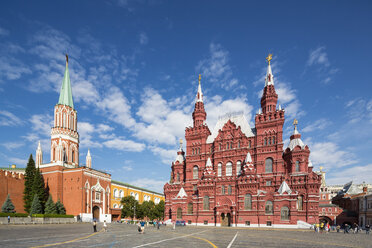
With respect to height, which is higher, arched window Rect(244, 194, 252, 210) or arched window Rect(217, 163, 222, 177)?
arched window Rect(217, 163, 222, 177)

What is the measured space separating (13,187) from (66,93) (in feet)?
82.1

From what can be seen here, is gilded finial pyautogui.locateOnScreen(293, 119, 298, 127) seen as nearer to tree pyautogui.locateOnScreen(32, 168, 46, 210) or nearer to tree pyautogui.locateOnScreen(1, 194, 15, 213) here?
tree pyautogui.locateOnScreen(32, 168, 46, 210)

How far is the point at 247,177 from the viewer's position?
47.1 meters

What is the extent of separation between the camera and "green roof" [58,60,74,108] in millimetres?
62978

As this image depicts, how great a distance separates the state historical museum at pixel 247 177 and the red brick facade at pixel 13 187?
3056 centimetres

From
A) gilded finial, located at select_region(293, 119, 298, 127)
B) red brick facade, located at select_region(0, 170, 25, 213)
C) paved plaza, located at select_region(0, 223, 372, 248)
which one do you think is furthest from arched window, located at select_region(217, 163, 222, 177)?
red brick facade, located at select_region(0, 170, 25, 213)

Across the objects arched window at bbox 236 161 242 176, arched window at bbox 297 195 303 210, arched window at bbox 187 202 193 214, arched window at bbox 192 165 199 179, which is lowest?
arched window at bbox 187 202 193 214

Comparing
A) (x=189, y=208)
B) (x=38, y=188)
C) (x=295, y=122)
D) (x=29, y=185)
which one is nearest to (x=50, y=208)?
(x=38, y=188)

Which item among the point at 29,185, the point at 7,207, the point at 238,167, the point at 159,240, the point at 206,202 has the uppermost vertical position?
the point at 238,167

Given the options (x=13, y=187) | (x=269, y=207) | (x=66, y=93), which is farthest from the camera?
(x=66, y=93)

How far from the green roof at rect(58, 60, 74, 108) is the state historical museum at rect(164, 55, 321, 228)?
31.6 meters

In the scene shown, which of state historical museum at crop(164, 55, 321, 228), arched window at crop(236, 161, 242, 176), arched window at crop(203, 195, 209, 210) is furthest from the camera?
arched window at crop(236, 161, 242, 176)

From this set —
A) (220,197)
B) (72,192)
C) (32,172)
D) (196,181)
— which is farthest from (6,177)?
(220,197)

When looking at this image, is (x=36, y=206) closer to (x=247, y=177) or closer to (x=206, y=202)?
(x=206, y=202)
